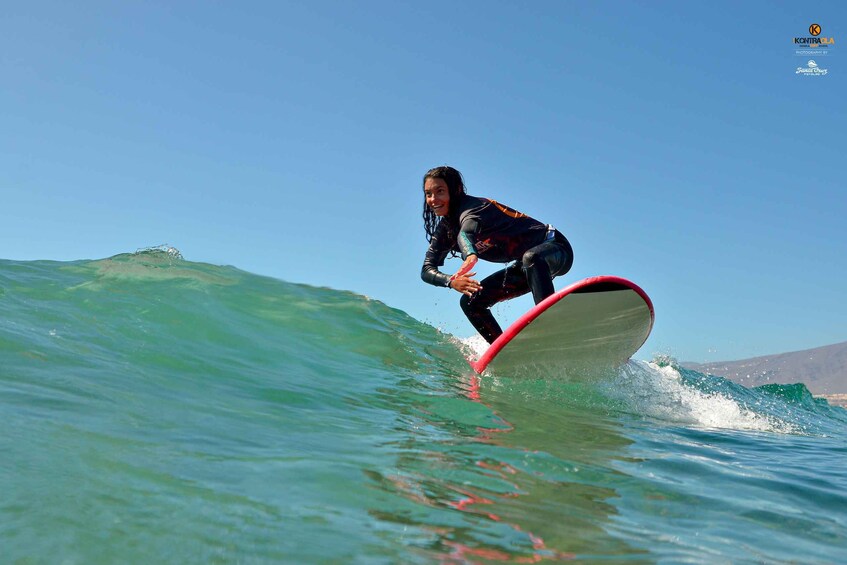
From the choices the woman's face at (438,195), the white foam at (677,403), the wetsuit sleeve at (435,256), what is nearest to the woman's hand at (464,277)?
the wetsuit sleeve at (435,256)

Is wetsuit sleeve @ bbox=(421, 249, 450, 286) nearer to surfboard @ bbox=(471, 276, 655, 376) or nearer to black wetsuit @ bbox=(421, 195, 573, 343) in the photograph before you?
black wetsuit @ bbox=(421, 195, 573, 343)

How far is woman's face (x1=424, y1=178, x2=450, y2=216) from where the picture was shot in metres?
6.48

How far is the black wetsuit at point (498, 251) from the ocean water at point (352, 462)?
0.83 metres

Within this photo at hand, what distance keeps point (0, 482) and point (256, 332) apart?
4980mm

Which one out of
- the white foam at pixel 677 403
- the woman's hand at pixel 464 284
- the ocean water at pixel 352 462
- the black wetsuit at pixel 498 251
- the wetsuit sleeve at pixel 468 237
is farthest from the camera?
the black wetsuit at pixel 498 251

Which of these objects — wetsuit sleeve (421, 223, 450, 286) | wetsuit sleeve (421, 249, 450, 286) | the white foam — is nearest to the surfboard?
the white foam

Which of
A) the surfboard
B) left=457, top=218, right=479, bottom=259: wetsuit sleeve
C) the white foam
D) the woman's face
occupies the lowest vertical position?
the white foam

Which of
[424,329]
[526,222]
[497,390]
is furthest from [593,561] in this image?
[424,329]

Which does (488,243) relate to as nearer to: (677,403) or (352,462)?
(677,403)

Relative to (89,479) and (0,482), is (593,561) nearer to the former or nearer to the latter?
(89,479)

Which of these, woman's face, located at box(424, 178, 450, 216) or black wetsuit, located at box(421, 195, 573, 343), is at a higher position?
woman's face, located at box(424, 178, 450, 216)

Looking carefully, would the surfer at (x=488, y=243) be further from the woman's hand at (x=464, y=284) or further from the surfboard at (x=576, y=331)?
the surfboard at (x=576, y=331)

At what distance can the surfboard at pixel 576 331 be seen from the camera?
18.9 feet

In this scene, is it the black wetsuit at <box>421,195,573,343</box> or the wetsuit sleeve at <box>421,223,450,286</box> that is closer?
the black wetsuit at <box>421,195,573,343</box>
